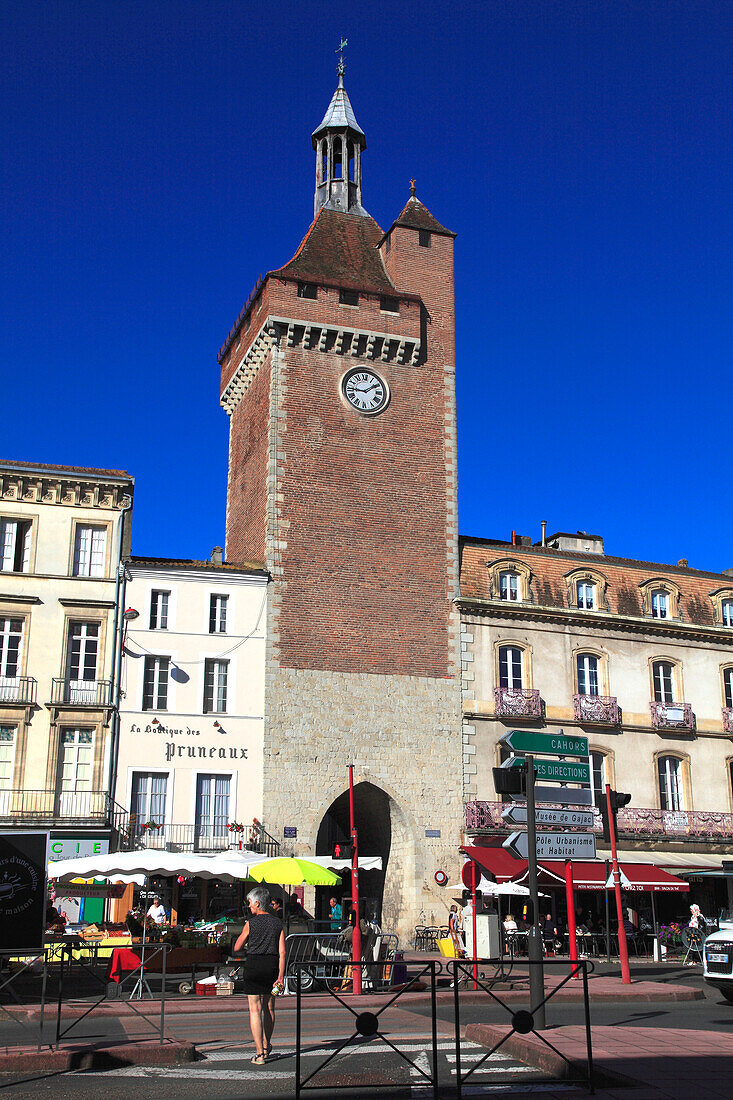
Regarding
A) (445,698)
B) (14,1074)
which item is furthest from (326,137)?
(14,1074)

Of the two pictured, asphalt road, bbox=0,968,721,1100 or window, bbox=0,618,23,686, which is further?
window, bbox=0,618,23,686

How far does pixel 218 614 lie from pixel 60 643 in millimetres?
4350

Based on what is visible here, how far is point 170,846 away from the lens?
92.6ft

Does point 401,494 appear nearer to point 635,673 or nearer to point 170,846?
point 635,673

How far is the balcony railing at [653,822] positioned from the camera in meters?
31.2

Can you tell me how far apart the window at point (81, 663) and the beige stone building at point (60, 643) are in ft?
0.09

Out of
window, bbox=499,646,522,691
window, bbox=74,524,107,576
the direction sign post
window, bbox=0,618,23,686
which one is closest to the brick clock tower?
window, bbox=499,646,522,691

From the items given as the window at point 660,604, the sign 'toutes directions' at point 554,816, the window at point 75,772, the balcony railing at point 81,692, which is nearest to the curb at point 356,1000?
the sign 'toutes directions' at point 554,816

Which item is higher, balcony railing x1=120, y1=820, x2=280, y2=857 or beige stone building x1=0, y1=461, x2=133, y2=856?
beige stone building x1=0, y1=461, x2=133, y2=856

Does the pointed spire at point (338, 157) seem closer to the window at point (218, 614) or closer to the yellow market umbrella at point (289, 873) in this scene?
the window at point (218, 614)

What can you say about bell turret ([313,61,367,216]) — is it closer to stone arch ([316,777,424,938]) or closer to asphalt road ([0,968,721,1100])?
stone arch ([316,777,424,938])

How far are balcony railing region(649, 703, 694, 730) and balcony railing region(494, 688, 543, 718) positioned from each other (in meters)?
4.21

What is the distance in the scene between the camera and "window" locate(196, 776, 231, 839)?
2881 centimetres

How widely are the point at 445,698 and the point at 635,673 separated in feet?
23.3
